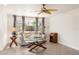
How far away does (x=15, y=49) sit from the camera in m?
2.17

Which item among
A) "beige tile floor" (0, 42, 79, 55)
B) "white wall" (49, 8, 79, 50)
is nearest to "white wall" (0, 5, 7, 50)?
"beige tile floor" (0, 42, 79, 55)

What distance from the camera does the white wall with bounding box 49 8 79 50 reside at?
215 centimetres

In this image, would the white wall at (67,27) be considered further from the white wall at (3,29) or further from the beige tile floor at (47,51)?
the white wall at (3,29)

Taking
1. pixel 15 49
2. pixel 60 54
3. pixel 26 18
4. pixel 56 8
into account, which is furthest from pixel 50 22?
pixel 15 49

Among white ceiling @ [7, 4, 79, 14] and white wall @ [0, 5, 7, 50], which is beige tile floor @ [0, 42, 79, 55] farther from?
white ceiling @ [7, 4, 79, 14]

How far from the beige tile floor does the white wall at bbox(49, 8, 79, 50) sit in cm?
9

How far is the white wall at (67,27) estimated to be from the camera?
2150 mm

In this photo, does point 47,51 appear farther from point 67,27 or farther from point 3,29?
point 3,29

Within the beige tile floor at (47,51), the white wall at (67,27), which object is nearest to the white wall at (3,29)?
the beige tile floor at (47,51)

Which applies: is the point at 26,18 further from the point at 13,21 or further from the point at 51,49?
the point at 51,49
